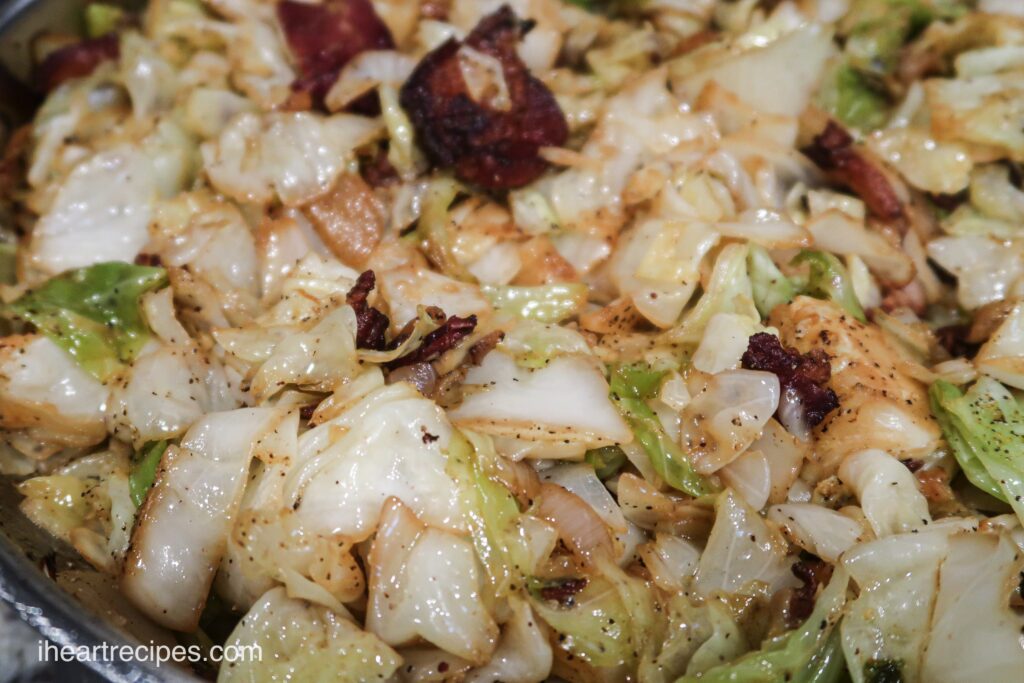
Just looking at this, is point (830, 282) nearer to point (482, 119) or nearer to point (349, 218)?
point (482, 119)

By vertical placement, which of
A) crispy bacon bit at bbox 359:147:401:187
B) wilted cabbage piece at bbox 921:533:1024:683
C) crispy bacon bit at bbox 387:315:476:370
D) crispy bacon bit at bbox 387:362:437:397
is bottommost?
wilted cabbage piece at bbox 921:533:1024:683

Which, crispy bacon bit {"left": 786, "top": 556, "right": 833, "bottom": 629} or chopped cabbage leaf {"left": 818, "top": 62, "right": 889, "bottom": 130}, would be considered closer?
crispy bacon bit {"left": 786, "top": 556, "right": 833, "bottom": 629}

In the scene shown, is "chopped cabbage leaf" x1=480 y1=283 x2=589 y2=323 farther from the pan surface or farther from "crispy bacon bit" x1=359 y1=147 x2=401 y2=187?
the pan surface


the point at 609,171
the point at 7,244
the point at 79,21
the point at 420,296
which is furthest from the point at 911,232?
the point at 79,21

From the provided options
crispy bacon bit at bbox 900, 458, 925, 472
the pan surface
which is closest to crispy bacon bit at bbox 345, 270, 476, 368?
the pan surface

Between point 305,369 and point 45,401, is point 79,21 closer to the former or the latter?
point 45,401

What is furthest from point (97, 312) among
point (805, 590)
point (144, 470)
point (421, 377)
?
point (805, 590)
